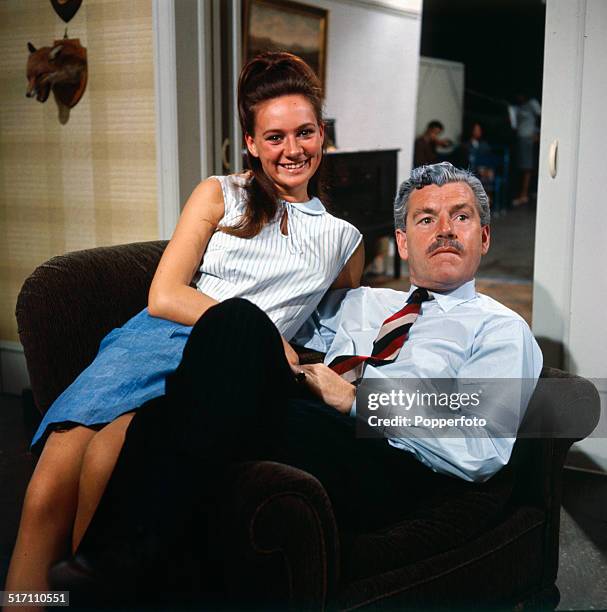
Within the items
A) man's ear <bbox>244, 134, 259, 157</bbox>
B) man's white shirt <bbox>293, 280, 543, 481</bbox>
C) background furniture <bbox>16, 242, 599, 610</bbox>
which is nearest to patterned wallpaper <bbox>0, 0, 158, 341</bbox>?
background furniture <bbox>16, 242, 599, 610</bbox>

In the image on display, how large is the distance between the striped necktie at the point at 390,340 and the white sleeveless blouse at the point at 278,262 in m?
0.20

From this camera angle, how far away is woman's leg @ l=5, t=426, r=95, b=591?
4.32ft

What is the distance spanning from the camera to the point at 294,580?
118 cm

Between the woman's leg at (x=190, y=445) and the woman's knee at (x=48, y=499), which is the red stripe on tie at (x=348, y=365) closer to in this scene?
the woman's leg at (x=190, y=445)

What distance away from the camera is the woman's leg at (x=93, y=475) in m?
1.33

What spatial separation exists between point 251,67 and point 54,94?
1.70 m

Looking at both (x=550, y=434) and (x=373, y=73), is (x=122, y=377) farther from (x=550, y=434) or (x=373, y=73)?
(x=373, y=73)

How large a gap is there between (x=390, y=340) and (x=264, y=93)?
24.1 inches

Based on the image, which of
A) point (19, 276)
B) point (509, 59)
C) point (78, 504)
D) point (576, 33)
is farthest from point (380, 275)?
point (509, 59)

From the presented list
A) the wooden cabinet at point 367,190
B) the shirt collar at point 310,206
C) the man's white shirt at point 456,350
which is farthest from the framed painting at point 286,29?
the man's white shirt at point 456,350

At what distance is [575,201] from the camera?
2432mm

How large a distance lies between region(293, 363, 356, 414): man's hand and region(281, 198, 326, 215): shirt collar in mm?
462

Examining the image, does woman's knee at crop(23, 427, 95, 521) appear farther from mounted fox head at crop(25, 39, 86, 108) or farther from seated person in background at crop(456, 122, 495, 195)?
seated person in background at crop(456, 122, 495, 195)

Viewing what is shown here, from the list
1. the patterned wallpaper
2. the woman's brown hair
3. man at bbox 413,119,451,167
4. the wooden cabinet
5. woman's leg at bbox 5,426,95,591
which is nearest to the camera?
woman's leg at bbox 5,426,95,591
